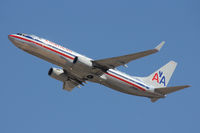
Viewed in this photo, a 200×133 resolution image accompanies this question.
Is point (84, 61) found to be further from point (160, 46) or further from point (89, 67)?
point (160, 46)

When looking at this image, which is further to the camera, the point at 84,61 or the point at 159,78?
the point at 159,78

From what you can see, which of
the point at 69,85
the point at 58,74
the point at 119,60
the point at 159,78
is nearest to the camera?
the point at 119,60

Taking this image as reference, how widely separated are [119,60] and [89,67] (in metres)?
3.78

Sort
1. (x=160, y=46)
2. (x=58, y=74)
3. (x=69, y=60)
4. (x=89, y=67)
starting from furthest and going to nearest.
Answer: (x=58, y=74) < (x=69, y=60) < (x=89, y=67) < (x=160, y=46)

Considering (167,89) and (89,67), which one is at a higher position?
(89,67)

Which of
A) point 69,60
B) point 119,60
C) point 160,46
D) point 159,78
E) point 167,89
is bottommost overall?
point 167,89

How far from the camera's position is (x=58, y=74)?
48188 mm

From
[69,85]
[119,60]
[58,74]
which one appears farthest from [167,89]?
[58,74]

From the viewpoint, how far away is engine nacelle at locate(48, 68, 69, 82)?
4819cm

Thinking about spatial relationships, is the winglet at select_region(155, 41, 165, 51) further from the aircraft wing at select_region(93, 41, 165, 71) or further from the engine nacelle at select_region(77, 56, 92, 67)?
the engine nacelle at select_region(77, 56, 92, 67)

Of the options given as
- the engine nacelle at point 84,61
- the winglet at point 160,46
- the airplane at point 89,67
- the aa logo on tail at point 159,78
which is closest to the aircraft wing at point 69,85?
the airplane at point 89,67

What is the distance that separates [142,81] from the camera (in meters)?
47.4

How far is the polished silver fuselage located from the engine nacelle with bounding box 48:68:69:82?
10.2 ft

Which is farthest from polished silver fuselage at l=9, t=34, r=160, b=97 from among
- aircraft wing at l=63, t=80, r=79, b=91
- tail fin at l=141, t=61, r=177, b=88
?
tail fin at l=141, t=61, r=177, b=88
